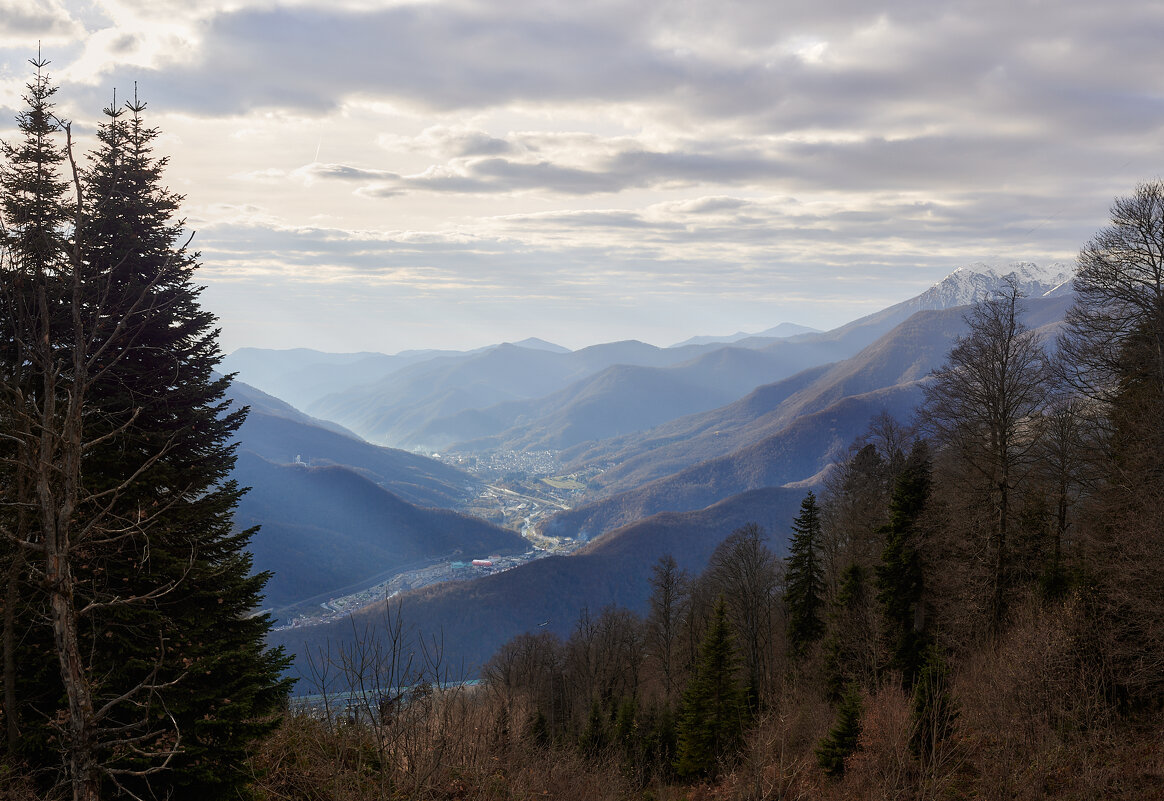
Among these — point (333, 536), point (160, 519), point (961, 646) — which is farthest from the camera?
point (333, 536)

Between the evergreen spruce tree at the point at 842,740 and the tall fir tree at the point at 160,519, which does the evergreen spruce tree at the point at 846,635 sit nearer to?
the evergreen spruce tree at the point at 842,740

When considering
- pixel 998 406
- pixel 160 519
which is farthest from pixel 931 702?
pixel 160 519

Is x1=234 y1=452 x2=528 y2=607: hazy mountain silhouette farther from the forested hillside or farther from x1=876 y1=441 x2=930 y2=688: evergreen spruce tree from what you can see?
x1=876 y1=441 x2=930 y2=688: evergreen spruce tree

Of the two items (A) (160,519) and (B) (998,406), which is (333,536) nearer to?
(A) (160,519)

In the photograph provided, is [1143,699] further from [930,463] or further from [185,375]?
[185,375]

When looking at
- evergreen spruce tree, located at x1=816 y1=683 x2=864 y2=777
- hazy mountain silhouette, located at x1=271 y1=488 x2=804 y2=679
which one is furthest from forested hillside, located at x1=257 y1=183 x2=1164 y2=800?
hazy mountain silhouette, located at x1=271 y1=488 x2=804 y2=679
